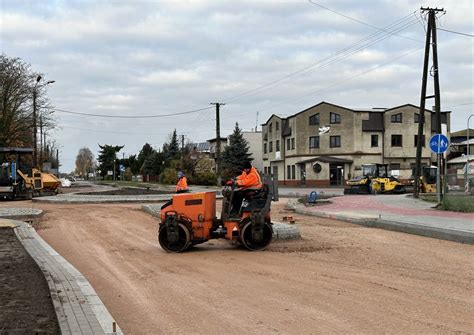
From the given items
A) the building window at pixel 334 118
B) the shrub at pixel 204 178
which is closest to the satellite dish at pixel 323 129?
the building window at pixel 334 118

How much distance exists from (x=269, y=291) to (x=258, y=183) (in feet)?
13.5

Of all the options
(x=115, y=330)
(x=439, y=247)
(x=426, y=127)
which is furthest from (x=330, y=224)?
(x=426, y=127)

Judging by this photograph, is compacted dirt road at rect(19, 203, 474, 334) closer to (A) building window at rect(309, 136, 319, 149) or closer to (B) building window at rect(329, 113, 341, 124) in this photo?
(B) building window at rect(329, 113, 341, 124)

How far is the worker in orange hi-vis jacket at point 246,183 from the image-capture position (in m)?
11.3

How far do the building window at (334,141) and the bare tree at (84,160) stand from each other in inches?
4440

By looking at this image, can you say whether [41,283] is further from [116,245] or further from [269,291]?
[116,245]

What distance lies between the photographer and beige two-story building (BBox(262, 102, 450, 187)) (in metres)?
67.8

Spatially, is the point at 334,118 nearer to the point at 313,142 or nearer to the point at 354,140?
the point at 354,140

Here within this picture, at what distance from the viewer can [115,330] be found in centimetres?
531

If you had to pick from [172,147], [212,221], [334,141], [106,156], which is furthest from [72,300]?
[106,156]

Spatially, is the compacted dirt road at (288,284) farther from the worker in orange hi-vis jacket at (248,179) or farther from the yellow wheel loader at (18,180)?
the yellow wheel loader at (18,180)

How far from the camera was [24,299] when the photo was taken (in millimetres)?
6754

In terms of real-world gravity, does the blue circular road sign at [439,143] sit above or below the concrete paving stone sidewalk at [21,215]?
above

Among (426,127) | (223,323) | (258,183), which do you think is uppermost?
(426,127)
